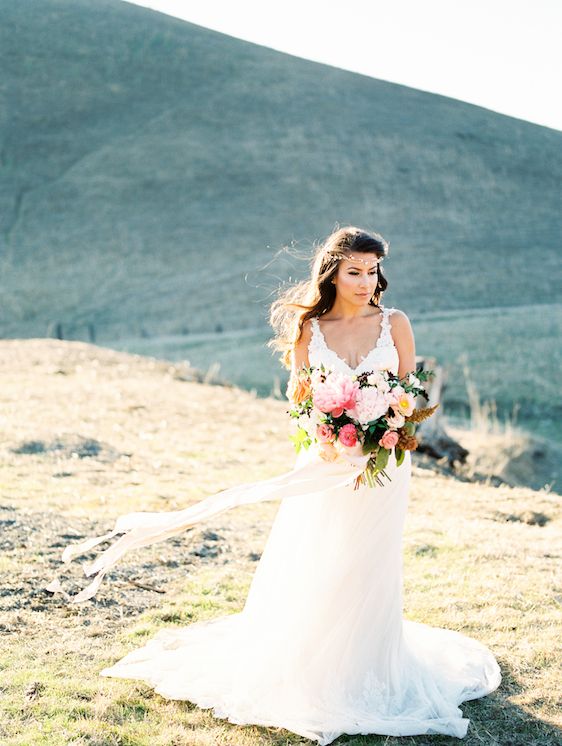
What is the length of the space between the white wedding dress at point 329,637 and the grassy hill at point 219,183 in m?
23.7

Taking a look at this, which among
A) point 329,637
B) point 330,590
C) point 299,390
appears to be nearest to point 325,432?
point 299,390

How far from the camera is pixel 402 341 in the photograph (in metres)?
5.10

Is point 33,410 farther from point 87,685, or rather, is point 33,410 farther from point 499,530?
point 87,685

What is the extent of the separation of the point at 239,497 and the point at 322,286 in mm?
1320

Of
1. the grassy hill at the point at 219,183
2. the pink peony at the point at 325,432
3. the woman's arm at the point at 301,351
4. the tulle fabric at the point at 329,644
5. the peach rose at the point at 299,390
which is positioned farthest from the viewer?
the grassy hill at the point at 219,183

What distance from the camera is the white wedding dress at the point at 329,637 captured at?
189 inches

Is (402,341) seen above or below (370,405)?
above

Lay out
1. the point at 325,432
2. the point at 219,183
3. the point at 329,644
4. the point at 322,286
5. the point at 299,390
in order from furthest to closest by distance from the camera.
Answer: the point at 219,183 < the point at 322,286 < the point at 299,390 < the point at 329,644 < the point at 325,432

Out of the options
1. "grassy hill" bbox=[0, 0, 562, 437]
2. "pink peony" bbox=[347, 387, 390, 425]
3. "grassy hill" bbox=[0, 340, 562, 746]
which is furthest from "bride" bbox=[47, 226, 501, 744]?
"grassy hill" bbox=[0, 0, 562, 437]

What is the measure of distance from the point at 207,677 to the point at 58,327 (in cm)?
3322

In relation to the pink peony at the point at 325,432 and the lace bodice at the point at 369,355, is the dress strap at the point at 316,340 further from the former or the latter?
the pink peony at the point at 325,432

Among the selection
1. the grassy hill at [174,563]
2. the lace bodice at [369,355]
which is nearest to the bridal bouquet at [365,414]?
the lace bodice at [369,355]

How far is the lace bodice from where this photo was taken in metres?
4.96

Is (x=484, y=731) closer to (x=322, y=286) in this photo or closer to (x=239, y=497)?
(x=239, y=497)
